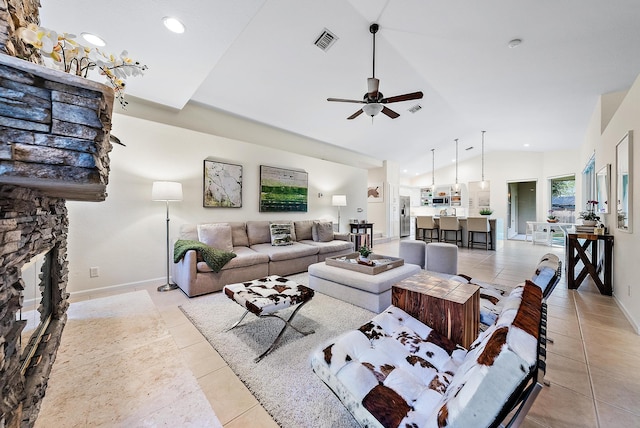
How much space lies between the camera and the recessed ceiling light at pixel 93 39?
7.29 feet

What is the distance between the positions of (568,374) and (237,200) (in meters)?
4.59

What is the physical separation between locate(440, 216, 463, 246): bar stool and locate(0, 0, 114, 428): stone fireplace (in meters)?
7.73

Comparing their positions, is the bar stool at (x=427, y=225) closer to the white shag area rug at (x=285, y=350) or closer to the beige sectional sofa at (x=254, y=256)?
the beige sectional sofa at (x=254, y=256)

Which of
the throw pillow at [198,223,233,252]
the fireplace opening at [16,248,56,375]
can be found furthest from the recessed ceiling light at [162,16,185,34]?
the throw pillow at [198,223,233,252]

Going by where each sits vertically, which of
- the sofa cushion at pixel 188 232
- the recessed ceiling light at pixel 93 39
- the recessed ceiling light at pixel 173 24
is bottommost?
the sofa cushion at pixel 188 232

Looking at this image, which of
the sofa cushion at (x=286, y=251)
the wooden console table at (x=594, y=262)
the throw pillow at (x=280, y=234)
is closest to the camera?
the wooden console table at (x=594, y=262)

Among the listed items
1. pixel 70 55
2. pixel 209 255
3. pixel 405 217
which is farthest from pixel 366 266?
pixel 405 217

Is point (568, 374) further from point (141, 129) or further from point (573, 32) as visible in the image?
point (141, 129)

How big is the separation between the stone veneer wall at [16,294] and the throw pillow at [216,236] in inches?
86.9

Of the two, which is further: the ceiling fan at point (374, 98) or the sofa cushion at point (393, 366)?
the ceiling fan at point (374, 98)

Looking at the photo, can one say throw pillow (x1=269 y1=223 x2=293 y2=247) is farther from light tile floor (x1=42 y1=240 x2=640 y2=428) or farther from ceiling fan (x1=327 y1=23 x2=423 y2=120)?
ceiling fan (x1=327 y1=23 x2=423 y2=120)

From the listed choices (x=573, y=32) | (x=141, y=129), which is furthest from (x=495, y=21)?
(x=141, y=129)

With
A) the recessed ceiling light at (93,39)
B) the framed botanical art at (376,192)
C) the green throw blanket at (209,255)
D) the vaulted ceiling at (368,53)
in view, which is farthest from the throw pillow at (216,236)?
the framed botanical art at (376,192)

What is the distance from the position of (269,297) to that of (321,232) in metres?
3.11
